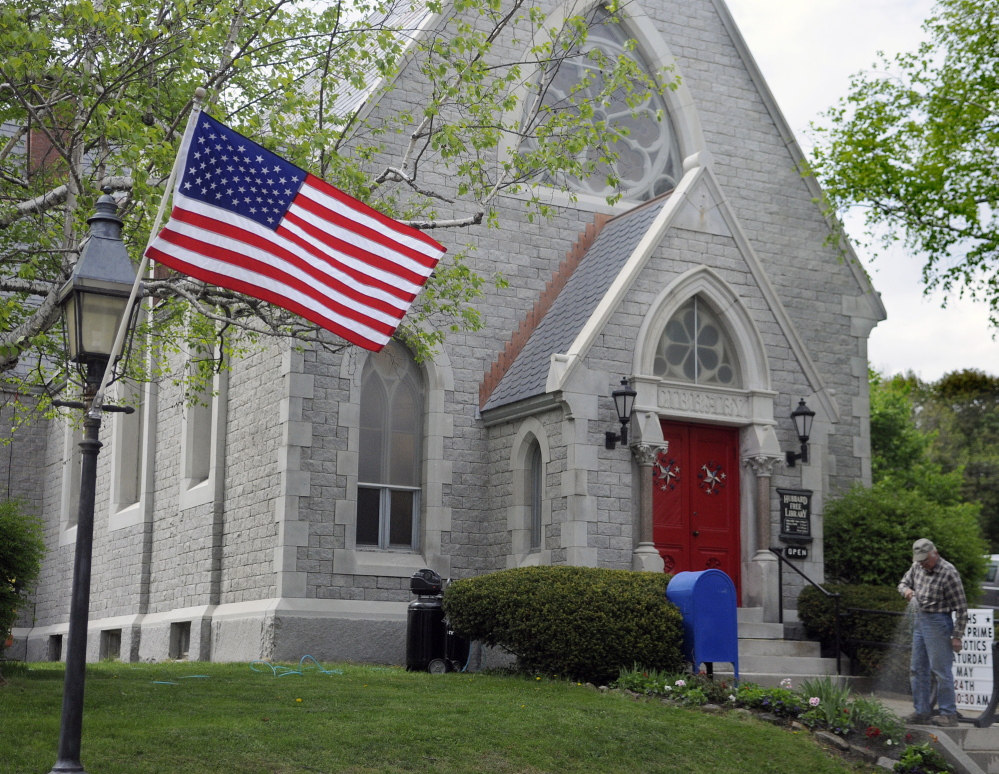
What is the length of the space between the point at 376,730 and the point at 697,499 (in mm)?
7668

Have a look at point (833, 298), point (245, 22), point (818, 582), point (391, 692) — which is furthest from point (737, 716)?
point (833, 298)

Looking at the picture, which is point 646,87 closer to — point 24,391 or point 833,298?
point 833,298

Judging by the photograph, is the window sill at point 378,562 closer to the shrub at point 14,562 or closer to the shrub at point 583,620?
the shrub at point 583,620

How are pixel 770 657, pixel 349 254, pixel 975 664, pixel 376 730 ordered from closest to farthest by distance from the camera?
1. pixel 349 254
2. pixel 376 730
3. pixel 975 664
4. pixel 770 657

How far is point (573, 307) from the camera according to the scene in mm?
16828

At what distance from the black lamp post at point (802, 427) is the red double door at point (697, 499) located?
2.50ft

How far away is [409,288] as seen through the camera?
9.02 meters

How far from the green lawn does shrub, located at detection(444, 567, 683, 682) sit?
1.44ft

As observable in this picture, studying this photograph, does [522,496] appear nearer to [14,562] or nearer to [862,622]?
[862,622]

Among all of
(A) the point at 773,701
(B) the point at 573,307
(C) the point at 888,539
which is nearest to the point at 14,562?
(A) the point at 773,701

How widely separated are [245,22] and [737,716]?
8.49m

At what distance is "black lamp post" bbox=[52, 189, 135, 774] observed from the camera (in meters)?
7.16

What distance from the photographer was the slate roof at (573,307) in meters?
16.1

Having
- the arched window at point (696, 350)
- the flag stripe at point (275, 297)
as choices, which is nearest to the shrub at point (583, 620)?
the arched window at point (696, 350)
